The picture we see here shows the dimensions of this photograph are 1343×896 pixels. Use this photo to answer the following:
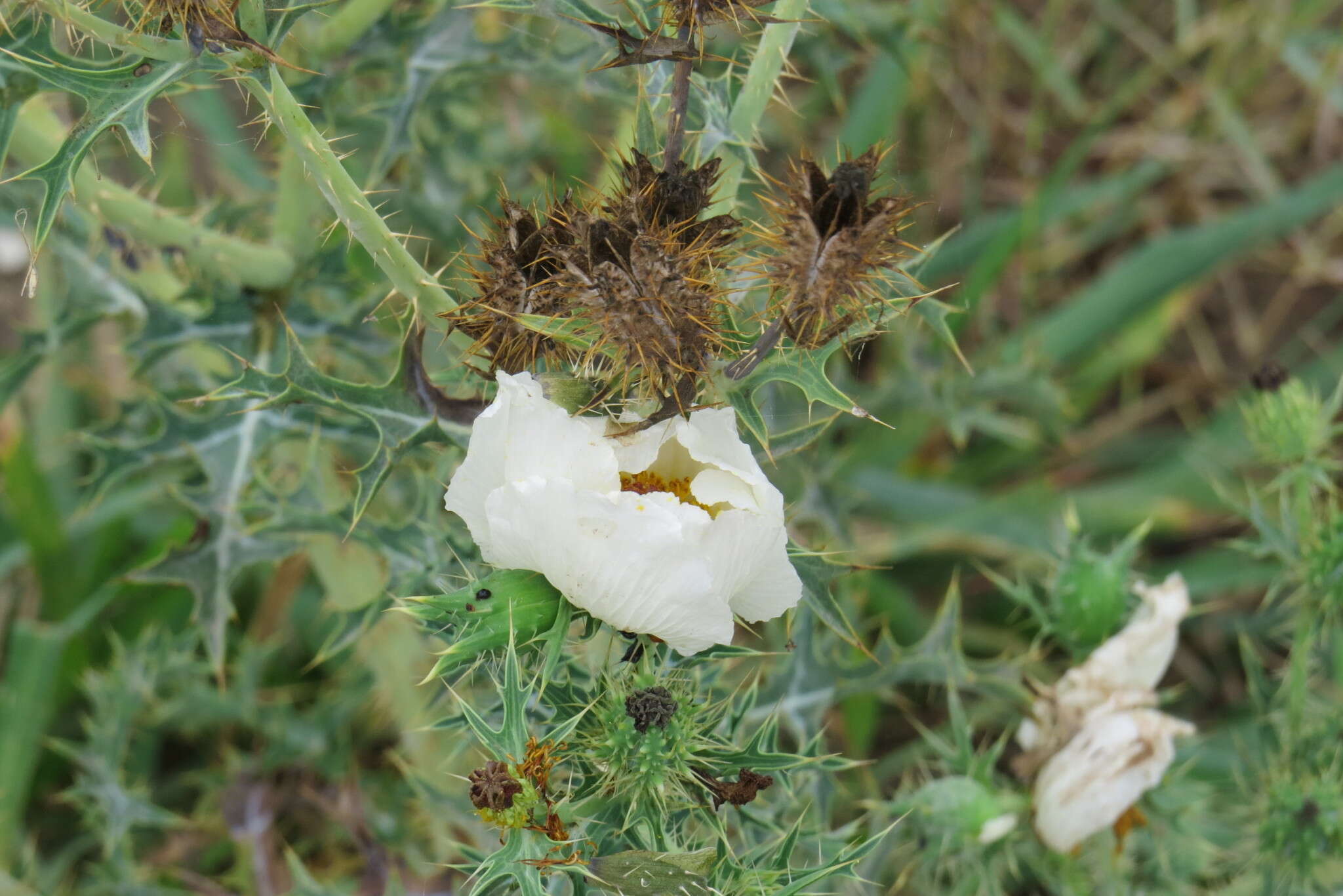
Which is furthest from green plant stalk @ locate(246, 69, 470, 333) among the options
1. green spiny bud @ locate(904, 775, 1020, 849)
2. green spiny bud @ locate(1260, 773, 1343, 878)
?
green spiny bud @ locate(1260, 773, 1343, 878)

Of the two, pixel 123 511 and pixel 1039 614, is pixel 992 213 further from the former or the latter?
pixel 123 511

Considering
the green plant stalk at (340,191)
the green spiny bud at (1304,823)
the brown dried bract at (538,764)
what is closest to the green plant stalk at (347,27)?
the green plant stalk at (340,191)

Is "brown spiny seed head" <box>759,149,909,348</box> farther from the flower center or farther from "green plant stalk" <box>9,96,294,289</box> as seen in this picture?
"green plant stalk" <box>9,96,294,289</box>

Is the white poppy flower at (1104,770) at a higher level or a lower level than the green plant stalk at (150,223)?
lower

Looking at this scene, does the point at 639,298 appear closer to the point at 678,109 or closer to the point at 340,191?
the point at 678,109

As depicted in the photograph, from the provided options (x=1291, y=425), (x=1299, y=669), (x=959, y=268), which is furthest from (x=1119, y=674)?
(x=959, y=268)

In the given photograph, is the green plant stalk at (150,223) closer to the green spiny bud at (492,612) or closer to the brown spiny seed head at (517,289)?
the brown spiny seed head at (517,289)

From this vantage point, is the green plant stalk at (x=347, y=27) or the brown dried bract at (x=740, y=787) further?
the green plant stalk at (x=347, y=27)
